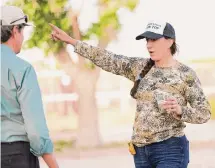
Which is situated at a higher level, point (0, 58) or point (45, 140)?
point (0, 58)

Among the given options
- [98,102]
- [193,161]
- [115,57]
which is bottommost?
[193,161]

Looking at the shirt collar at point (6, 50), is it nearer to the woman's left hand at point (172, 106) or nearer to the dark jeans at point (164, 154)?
the woman's left hand at point (172, 106)

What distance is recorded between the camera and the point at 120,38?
38.5 feet

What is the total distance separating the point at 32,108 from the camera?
3.06 m

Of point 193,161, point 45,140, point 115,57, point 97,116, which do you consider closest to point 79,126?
point 97,116

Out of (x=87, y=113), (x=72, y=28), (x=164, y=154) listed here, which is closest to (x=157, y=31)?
(x=164, y=154)

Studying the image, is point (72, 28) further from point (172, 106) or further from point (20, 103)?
point (20, 103)

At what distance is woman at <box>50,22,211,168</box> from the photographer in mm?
3789

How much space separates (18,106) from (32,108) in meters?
0.07

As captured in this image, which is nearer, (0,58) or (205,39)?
(0,58)

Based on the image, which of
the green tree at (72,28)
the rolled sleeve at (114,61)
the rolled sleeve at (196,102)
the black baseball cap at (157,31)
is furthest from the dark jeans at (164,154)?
the green tree at (72,28)

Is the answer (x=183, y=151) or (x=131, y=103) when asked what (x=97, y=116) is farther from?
(x=183, y=151)

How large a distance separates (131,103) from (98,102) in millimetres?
581

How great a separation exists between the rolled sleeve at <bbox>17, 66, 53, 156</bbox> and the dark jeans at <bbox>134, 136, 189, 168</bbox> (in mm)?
836
